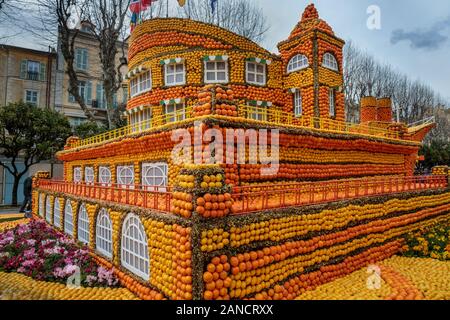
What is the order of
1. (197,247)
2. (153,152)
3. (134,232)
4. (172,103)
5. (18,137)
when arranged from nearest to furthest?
1. (197,247)
2. (134,232)
3. (153,152)
4. (172,103)
5. (18,137)

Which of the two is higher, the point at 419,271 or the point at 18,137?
the point at 18,137

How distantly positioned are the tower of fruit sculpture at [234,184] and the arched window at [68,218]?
10cm

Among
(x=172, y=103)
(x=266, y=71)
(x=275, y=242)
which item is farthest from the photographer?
(x=266, y=71)

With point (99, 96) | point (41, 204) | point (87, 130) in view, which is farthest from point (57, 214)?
point (99, 96)

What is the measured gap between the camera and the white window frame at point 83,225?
509 inches

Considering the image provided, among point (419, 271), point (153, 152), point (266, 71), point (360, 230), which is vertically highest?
point (266, 71)

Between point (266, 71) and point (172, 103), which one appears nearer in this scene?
point (172, 103)

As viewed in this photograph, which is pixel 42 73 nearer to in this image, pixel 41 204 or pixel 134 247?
pixel 41 204

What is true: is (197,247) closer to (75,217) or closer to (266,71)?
(75,217)

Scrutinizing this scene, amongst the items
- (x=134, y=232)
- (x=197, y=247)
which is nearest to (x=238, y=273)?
(x=197, y=247)

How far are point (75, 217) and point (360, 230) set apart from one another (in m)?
12.0

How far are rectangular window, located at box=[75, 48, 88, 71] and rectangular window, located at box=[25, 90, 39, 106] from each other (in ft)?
17.0

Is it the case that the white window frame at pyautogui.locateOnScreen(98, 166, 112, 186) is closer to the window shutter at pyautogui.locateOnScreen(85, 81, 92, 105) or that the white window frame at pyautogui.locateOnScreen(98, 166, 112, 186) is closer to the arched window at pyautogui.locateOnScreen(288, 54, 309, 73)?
the arched window at pyautogui.locateOnScreen(288, 54, 309, 73)

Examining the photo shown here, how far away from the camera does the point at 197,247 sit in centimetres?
671
